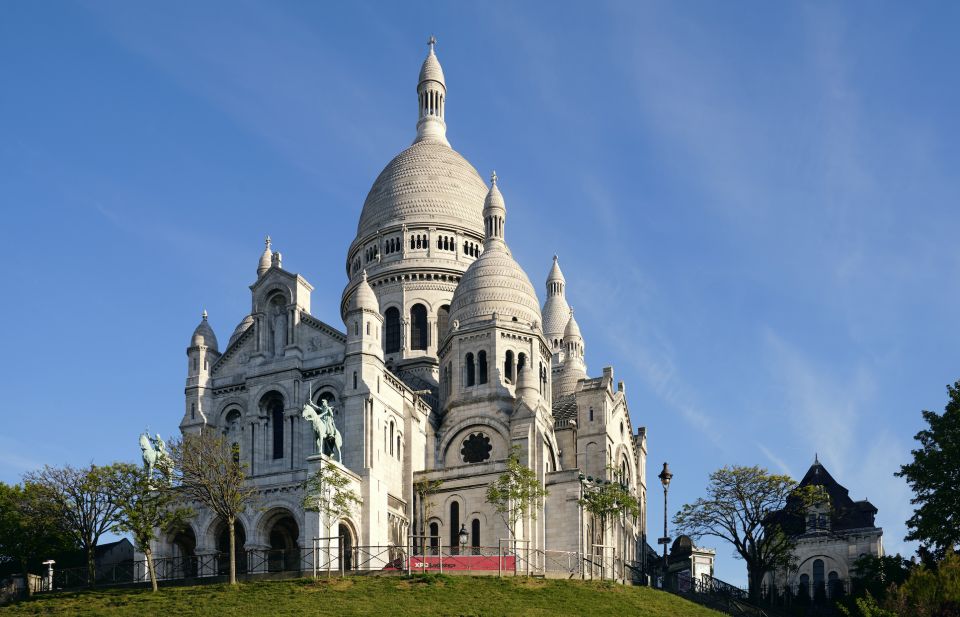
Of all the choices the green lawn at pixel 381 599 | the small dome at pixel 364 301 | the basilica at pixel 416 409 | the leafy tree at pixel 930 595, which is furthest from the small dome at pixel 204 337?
the leafy tree at pixel 930 595

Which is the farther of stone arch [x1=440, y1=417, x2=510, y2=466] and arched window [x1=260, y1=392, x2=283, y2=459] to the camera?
stone arch [x1=440, y1=417, x2=510, y2=466]

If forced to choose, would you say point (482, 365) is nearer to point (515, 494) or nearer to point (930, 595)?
point (515, 494)

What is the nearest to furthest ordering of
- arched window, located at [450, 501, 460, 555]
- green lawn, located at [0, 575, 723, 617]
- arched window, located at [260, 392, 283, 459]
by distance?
green lawn, located at [0, 575, 723, 617] → arched window, located at [450, 501, 460, 555] → arched window, located at [260, 392, 283, 459]

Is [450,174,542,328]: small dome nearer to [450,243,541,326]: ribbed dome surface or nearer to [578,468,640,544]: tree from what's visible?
[450,243,541,326]: ribbed dome surface

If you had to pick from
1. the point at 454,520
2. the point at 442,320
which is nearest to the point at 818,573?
the point at 454,520

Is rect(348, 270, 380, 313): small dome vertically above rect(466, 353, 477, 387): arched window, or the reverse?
rect(348, 270, 380, 313): small dome

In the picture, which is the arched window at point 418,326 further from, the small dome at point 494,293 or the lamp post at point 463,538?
the lamp post at point 463,538

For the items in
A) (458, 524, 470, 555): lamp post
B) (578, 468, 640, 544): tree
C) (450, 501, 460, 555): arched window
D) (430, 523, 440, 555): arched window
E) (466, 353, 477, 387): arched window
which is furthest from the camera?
(466, 353, 477, 387): arched window

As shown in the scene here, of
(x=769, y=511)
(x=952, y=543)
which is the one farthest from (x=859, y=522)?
(x=952, y=543)

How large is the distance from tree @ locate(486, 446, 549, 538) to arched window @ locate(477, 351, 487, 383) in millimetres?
9294

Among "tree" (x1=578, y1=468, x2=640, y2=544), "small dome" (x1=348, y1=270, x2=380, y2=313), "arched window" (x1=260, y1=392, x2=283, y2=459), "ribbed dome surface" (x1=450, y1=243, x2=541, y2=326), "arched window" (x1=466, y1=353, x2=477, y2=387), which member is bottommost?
"tree" (x1=578, y1=468, x2=640, y2=544)

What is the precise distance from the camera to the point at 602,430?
88.8m

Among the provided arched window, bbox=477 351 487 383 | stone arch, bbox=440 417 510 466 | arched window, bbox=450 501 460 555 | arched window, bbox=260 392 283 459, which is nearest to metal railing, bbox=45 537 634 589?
arched window, bbox=450 501 460 555

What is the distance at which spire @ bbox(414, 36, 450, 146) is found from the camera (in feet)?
365
